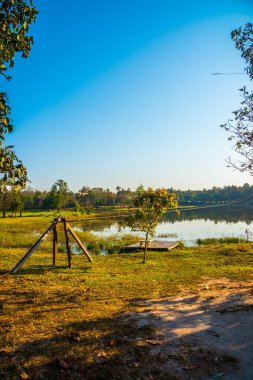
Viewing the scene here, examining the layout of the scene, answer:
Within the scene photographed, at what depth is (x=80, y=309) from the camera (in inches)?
280

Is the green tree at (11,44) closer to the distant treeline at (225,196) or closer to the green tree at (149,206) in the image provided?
the green tree at (149,206)

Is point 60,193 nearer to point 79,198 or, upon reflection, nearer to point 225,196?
point 79,198

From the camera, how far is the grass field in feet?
13.8

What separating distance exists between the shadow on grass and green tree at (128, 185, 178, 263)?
1062cm

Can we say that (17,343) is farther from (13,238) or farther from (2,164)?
(13,238)

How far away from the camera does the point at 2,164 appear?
227 inches

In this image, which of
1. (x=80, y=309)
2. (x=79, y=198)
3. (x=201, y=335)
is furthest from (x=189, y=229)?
(x=79, y=198)

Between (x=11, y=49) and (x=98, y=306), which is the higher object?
(x=11, y=49)

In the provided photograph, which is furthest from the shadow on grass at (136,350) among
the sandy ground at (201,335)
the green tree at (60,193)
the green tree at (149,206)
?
the green tree at (60,193)

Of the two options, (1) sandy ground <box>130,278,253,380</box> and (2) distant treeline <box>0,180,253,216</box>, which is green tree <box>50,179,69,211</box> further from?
(1) sandy ground <box>130,278,253,380</box>

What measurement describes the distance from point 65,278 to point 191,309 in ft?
20.5

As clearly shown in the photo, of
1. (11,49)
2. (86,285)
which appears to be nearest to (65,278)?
(86,285)

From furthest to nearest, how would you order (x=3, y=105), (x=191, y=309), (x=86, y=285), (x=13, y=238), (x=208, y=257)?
1. (x=13, y=238)
2. (x=208, y=257)
3. (x=86, y=285)
4. (x=191, y=309)
5. (x=3, y=105)

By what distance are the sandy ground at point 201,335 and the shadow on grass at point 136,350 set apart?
0.01 meters
